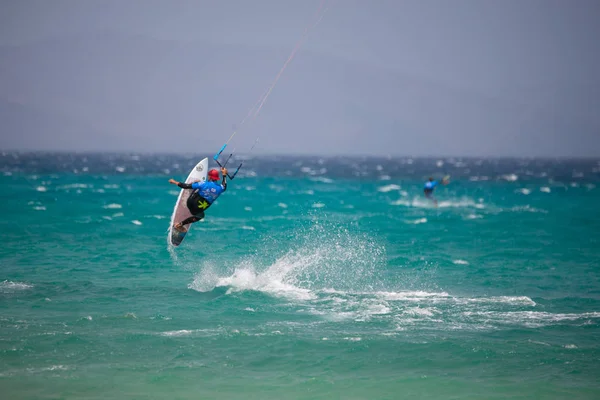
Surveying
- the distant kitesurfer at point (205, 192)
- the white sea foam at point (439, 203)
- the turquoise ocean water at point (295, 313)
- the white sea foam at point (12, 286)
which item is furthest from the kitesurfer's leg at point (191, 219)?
the white sea foam at point (439, 203)

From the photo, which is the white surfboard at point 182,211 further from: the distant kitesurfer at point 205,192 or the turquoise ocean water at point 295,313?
the distant kitesurfer at point 205,192

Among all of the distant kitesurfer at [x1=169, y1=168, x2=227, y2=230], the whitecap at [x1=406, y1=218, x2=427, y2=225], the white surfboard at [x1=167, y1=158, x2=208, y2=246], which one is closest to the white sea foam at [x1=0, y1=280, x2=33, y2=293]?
the white surfboard at [x1=167, y1=158, x2=208, y2=246]

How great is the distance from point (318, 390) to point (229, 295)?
728 centimetres

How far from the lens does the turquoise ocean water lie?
12219 millimetres

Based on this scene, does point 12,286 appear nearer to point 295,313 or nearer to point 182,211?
point 182,211

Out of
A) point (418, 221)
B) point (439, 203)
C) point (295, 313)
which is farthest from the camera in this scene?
point (439, 203)

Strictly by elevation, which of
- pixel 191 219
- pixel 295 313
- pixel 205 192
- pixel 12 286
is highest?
pixel 205 192

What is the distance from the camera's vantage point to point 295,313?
16.8 meters

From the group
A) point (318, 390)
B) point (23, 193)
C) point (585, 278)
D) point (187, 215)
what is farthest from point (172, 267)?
point (23, 193)

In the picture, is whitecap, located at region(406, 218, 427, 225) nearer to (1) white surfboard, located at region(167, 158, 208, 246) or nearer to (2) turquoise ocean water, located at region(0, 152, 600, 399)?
(2) turquoise ocean water, located at region(0, 152, 600, 399)

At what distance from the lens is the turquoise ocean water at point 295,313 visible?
12.2m

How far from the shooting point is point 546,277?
22.8 metres

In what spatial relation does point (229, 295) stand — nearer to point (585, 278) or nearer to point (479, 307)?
point (479, 307)

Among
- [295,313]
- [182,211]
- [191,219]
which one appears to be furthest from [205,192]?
[295,313]
